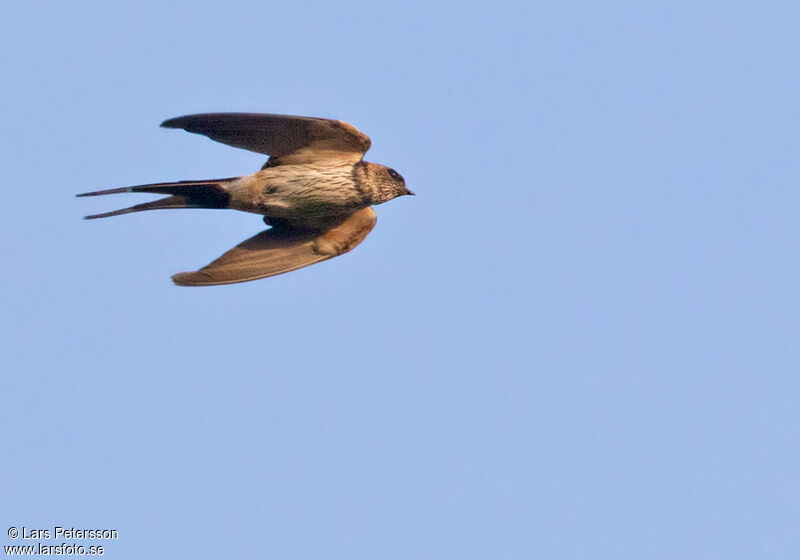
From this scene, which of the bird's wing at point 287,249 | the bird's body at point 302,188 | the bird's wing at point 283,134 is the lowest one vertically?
the bird's wing at point 287,249

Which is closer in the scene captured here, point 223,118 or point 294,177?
point 223,118

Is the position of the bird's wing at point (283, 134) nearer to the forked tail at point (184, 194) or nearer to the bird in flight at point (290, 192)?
the bird in flight at point (290, 192)

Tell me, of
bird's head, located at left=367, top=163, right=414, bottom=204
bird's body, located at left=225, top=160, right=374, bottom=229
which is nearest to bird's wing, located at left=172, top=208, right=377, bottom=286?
bird's head, located at left=367, top=163, right=414, bottom=204

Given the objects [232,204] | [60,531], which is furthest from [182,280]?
[60,531]

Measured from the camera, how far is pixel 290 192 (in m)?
8.87

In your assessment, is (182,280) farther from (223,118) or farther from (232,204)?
(223,118)

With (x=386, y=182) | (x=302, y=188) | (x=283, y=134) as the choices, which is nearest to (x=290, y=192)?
(x=302, y=188)

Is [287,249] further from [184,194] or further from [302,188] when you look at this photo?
[184,194]

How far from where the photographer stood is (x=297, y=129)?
27.6 ft

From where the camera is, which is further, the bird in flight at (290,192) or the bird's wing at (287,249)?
the bird's wing at (287,249)

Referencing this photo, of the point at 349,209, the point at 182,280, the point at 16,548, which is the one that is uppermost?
the point at 349,209

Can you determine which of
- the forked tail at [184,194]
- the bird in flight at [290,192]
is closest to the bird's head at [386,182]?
the bird in flight at [290,192]

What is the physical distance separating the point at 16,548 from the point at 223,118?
485cm

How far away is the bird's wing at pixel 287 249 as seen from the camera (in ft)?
29.5
